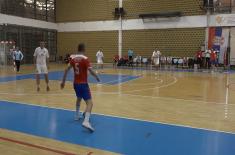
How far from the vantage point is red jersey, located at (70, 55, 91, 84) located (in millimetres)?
5977

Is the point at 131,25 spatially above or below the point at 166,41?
above

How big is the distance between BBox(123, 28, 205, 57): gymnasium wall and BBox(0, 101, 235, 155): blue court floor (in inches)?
771

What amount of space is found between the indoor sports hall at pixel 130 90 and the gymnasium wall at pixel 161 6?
9cm

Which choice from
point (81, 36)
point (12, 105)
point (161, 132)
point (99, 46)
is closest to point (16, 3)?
point (81, 36)

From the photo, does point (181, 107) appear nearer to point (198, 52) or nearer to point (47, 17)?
point (198, 52)

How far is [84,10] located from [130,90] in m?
21.0

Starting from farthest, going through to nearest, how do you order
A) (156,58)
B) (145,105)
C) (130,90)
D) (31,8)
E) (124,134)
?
1. (31,8)
2. (156,58)
3. (130,90)
4. (145,105)
5. (124,134)

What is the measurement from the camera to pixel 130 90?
11.4 meters

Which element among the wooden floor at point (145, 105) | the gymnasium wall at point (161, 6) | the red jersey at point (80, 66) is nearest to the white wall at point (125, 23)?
the gymnasium wall at point (161, 6)

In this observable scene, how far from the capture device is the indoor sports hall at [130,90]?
5.08 metres

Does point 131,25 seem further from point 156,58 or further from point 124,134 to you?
point 124,134

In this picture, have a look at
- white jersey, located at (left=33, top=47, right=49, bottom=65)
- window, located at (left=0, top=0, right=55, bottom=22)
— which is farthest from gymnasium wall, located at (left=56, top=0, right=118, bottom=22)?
white jersey, located at (left=33, top=47, right=49, bottom=65)

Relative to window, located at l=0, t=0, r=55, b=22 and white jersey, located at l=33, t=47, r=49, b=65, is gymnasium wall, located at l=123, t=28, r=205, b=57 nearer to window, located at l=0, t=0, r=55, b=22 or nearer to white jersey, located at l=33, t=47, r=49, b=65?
window, located at l=0, t=0, r=55, b=22

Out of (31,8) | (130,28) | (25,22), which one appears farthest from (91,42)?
(31,8)
